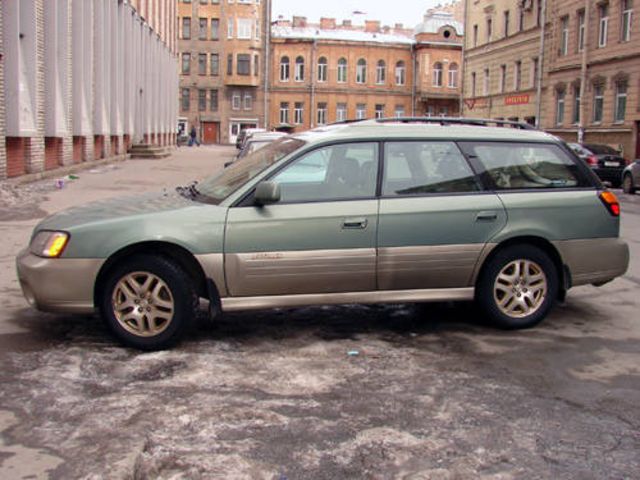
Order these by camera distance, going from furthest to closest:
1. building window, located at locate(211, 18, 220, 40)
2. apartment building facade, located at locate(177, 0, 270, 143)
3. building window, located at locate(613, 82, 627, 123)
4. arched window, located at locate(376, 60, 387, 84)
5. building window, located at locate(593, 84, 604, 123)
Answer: arched window, located at locate(376, 60, 387, 84)
building window, located at locate(211, 18, 220, 40)
apartment building facade, located at locate(177, 0, 270, 143)
building window, located at locate(593, 84, 604, 123)
building window, located at locate(613, 82, 627, 123)

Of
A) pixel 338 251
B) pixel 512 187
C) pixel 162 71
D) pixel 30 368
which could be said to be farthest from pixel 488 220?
pixel 162 71

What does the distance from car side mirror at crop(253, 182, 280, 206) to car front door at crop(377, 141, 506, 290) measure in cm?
86

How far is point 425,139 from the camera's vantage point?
6.29 m

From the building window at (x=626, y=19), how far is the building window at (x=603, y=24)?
4.37 feet

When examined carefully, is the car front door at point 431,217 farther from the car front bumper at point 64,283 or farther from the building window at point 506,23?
the building window at point 506,23

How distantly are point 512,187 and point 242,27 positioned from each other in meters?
70.0

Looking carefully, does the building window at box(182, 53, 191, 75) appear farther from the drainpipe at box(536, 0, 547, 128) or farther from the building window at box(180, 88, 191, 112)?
the drainpipe at box(536, 0, 547, 128)

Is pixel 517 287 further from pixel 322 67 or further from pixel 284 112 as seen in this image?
pixel 322 67

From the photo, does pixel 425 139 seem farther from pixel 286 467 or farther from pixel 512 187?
pixel 286 467

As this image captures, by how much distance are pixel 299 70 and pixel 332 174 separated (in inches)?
2822

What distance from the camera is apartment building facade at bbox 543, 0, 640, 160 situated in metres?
33.9

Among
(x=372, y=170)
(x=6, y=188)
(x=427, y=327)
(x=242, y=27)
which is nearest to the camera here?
(x=372, y=170)

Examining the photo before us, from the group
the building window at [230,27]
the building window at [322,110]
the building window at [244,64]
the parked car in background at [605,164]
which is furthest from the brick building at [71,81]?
the building window at [322,110]

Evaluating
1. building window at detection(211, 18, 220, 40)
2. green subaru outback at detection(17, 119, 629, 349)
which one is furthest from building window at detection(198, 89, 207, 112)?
green subaru outback at detection(17, 119, 629, 349)
